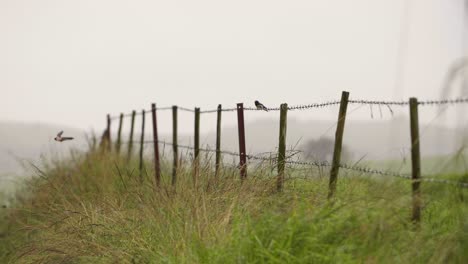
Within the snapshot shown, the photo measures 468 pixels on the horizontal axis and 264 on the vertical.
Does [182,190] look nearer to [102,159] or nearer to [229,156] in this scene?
[229,156]

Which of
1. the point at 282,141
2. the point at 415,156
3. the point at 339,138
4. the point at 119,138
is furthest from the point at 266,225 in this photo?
the point at 119,138

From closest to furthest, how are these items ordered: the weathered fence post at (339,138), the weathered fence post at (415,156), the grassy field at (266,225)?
the grassy field at (266,225), the weathered fence post at (415,156), the weathered fence post at (339,138)

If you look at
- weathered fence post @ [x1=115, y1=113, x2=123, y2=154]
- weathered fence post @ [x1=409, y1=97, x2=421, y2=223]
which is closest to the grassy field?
weathered fence post @ [x1=409, y1=97, x2=421, y2=223]

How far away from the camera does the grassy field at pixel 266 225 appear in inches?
165

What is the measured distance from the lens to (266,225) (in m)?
4.38

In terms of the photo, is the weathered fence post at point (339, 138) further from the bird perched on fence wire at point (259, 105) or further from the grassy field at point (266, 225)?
the bird perched on fence wire at point (259, 105)

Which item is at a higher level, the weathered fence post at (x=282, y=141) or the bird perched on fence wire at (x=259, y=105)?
the bird perched on fence wire at (x=259, y=105)

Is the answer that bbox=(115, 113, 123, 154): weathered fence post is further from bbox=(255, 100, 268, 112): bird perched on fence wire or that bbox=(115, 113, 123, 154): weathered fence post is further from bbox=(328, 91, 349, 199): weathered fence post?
bbox=(328, 91, 349, 199): weathered fence post

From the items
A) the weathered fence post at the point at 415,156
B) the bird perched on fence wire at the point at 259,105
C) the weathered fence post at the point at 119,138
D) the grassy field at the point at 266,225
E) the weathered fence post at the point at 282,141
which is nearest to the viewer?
the grassy field at the point at 266,225

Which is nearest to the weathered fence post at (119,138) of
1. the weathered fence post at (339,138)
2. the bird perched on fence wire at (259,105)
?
the bird perched on fence wire at (259,105)

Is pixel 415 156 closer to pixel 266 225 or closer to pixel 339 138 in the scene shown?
pixel 339 138

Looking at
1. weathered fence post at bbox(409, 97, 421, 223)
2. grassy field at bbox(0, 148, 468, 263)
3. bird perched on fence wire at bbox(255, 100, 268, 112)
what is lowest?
grassy field at bbox(0, 148, 468, 263)

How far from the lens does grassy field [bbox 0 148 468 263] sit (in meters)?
4.18

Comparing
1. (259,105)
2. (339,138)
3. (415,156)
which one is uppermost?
(259,105)
